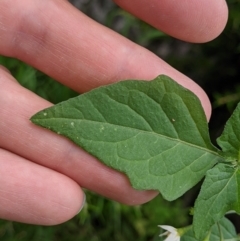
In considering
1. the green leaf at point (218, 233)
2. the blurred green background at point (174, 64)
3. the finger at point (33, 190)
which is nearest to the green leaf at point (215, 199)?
the green leaf at point (218, 233)

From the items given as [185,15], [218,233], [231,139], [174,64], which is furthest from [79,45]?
[174,64]

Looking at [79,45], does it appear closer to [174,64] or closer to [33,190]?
[33,190]

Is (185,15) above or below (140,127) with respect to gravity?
above

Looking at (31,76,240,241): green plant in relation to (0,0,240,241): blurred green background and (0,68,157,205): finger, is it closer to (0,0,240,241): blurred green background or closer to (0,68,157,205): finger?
(0,68,157,205): finger

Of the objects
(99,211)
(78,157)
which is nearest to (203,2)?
(78,157)

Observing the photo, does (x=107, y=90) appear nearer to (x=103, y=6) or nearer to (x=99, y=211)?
(x=99, y=211)

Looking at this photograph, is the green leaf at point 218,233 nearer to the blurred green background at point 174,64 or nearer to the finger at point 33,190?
the finger at point 33,190

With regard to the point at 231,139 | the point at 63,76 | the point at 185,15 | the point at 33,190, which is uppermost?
the point at 185,15
